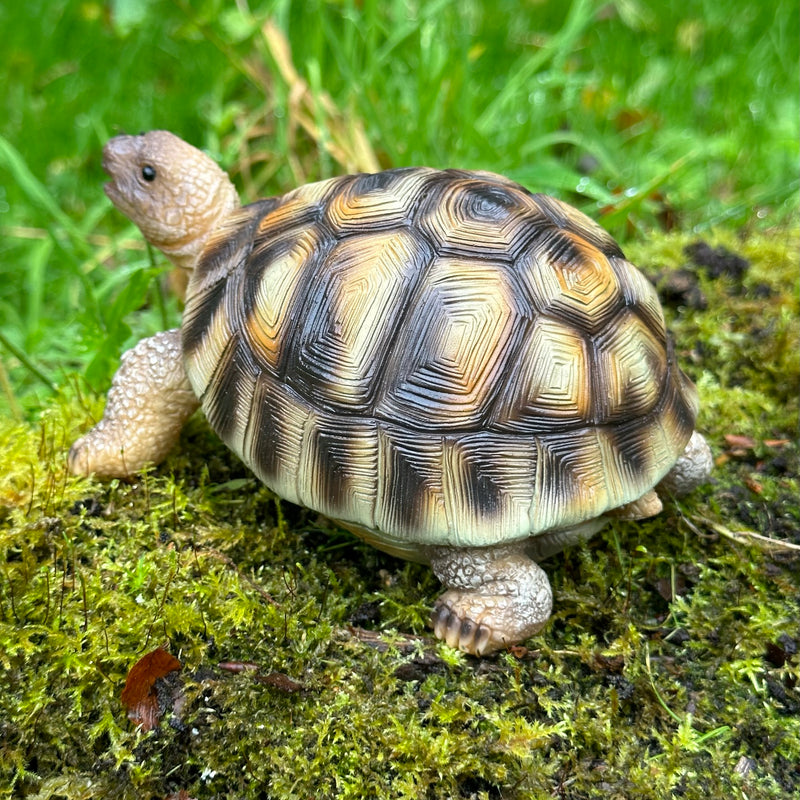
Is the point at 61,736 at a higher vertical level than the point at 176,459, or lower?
lower

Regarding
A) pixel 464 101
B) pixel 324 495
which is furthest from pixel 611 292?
pixel 464 101

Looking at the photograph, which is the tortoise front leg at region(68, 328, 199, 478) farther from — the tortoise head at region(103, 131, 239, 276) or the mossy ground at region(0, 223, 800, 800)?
the tortoise head at region(103, 131, 239, 276)

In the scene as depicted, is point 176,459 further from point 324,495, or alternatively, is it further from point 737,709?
point 737,709

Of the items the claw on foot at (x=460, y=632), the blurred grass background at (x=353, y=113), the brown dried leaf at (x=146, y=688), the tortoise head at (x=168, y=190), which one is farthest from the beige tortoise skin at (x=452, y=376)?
the blurred grass background at (x=353, y=113)

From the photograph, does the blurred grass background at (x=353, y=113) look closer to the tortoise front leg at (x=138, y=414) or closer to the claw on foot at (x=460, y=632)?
the tortoise front leg at (x=138, y=414)

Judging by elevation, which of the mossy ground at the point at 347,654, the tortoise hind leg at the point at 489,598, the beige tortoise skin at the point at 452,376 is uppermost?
the beige tortoise skin at the point at 452,376

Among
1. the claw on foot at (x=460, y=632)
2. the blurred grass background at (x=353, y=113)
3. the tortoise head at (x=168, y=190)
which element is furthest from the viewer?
the blurred grass background at (x=353, y=113)
